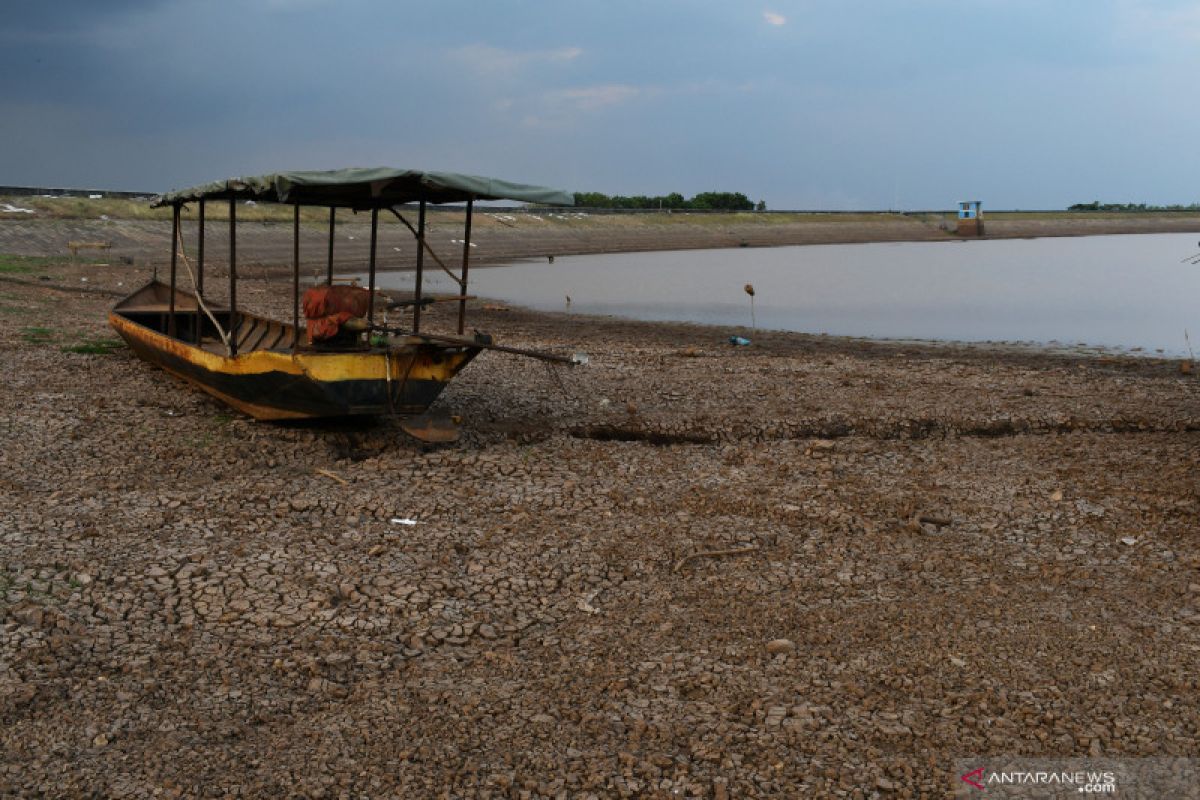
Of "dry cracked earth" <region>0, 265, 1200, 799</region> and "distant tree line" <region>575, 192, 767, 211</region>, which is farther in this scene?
"distant tree line" <region>575, 192, 767, 211</region>

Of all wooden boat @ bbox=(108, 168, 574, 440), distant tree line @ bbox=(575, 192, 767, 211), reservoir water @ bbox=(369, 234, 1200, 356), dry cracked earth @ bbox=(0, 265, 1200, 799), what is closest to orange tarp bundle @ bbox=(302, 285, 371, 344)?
wooden boat @ bbox=(108, 168, 574, 440)

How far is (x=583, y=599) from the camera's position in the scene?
7.04m

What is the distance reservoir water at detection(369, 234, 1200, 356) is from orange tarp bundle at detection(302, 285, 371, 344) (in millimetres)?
16210

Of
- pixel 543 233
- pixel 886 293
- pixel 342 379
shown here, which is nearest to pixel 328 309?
pixel 342 379

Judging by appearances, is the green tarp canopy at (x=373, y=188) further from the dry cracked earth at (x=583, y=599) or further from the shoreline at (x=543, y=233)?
the shoreline at (x=543, y=233)

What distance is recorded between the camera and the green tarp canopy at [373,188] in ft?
31.9

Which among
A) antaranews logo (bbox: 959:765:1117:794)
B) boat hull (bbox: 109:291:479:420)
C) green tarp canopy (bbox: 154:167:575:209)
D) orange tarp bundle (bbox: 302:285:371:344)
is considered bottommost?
antaranews logo (bbox: 959:765:1117:794)

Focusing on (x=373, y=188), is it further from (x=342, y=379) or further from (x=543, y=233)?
(x=543, y=233)

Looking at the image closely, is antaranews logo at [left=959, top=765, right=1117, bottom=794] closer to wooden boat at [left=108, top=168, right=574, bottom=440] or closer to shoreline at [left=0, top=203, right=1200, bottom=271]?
wooden boat at [left=108, top=168, right=574, bottom=440]

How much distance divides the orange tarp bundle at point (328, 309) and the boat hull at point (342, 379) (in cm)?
24

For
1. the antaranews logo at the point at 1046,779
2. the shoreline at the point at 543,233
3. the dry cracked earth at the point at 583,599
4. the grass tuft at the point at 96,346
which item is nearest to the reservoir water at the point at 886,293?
the shoreline at the point at 543,233

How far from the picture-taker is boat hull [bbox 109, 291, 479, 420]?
9945 millimetres

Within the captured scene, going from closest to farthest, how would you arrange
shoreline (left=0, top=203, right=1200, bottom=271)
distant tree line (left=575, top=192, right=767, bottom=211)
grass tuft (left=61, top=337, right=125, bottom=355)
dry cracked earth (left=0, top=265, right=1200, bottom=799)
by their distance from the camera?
dry cracked earth (left=0, top=265, right=1200, bottom=799) < grass tuft (left=61, top=337, right=125, bottom=355) < shoreline (left=0, top=203, right=1200, bottom=271) < distant tree line (left=575, top=192, right=767, bottom=211)

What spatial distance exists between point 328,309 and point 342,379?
1.05 metres
